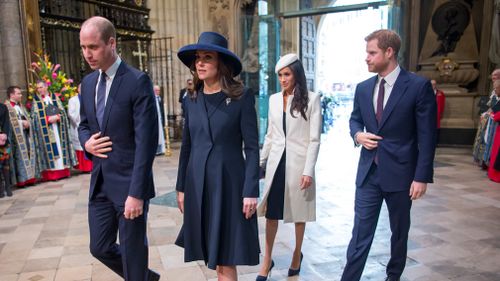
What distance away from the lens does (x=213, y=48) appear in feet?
6.79

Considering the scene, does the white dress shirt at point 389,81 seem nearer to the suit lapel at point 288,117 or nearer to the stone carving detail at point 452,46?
the suit lapel at point 288,117

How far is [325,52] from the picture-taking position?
2864 centimetres

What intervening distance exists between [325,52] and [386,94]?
89.2ft

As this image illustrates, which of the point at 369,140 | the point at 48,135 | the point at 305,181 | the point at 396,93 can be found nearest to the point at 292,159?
the point at 305,181

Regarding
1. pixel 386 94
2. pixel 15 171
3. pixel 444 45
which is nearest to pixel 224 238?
pixel 386 94

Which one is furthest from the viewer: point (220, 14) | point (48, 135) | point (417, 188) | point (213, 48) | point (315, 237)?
point (220, 14)

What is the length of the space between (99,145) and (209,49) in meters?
0.84

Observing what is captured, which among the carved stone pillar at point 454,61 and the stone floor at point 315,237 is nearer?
the stone floor at point 315,237

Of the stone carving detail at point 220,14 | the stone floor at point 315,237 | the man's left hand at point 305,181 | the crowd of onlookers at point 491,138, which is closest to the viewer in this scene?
the man's left hand at point 305,181

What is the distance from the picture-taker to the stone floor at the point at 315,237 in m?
3.28

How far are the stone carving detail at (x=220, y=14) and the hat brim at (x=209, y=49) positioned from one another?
990 cm

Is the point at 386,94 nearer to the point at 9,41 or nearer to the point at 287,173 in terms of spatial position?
the point at 287,173

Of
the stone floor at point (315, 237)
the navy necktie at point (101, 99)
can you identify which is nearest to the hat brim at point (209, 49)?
the navy necktie at point (101, 99)

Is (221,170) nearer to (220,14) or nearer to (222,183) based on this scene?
(222,183)
